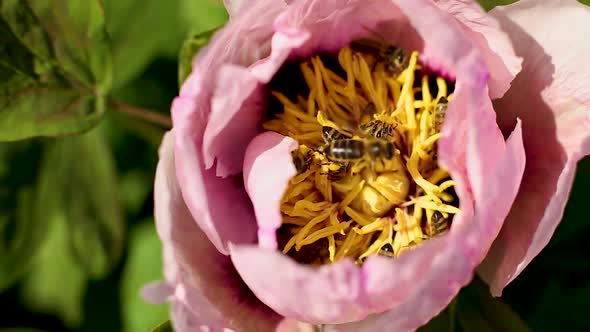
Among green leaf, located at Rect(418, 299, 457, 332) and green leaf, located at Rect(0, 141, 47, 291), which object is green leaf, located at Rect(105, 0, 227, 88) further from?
green leaf, located at Rect(418, 299, 457, 332)

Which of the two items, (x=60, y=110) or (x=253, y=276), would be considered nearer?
(x=253, y=276)

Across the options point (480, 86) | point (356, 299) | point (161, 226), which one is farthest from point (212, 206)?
point (480, 86)

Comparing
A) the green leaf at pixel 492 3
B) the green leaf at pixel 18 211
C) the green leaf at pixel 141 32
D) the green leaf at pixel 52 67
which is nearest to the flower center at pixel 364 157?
the green leaf at pixel 492 3

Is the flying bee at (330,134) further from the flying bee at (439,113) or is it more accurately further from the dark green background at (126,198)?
the dark green background at (126,198)

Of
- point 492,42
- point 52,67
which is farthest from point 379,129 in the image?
point 52,67

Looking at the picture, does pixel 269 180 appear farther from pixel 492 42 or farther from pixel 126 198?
pixel 126 198

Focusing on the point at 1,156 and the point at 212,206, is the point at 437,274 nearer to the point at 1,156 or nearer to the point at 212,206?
the point at 212,206
